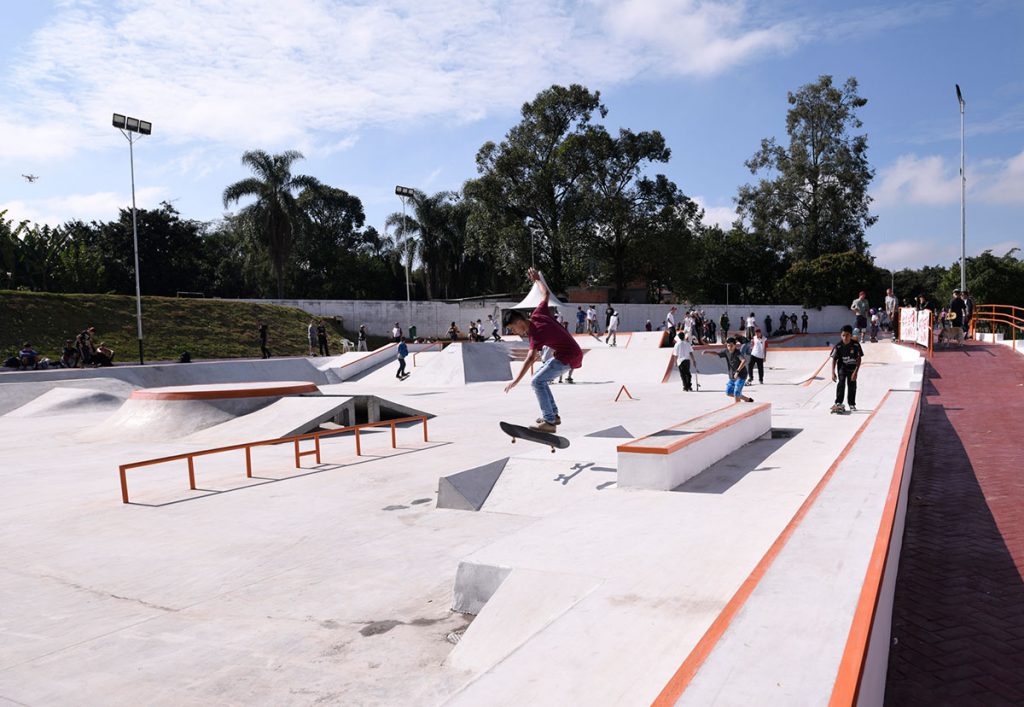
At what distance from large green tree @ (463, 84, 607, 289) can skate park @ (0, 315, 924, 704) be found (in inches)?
1475

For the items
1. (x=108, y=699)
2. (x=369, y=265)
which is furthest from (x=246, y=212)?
(x=108, y=699)

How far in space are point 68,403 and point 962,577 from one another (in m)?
19.7

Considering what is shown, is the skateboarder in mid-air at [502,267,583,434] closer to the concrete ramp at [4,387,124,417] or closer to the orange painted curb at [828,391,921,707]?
the orange painted curb at [828,391,921,707]

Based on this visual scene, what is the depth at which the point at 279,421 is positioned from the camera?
1213 cm

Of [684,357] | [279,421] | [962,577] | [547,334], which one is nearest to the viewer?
[962,577]

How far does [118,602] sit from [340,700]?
2459 mm

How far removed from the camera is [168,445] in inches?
487

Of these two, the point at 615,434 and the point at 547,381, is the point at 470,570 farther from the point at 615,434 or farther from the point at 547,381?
the point at 615,434

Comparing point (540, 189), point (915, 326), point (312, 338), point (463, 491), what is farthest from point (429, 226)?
point (463, 491)

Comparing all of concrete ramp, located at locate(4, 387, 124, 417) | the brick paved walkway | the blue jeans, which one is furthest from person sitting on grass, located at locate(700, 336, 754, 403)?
concrete ramp, located at locate(4, 387, 124, 417)

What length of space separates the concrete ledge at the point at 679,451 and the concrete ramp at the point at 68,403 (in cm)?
1623

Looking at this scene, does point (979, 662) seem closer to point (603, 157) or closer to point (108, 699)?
point (108, 699)

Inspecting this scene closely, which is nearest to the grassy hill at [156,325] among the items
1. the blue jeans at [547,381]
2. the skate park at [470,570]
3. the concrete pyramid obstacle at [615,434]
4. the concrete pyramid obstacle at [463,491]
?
the skate park at [470,570]

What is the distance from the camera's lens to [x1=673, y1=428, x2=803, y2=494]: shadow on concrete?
679 centimetres
